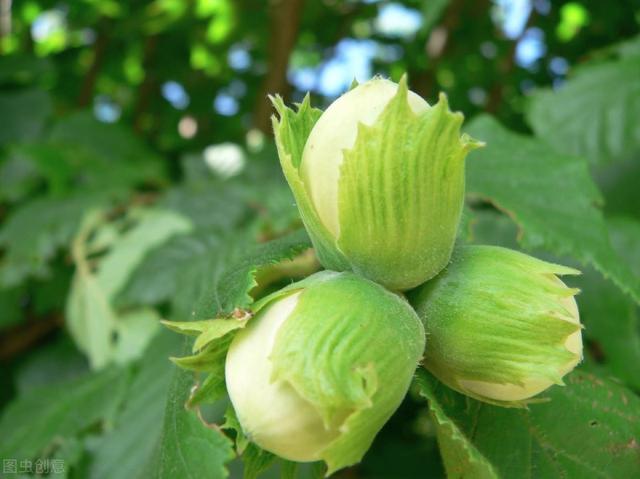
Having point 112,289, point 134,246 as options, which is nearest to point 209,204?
point 134,246

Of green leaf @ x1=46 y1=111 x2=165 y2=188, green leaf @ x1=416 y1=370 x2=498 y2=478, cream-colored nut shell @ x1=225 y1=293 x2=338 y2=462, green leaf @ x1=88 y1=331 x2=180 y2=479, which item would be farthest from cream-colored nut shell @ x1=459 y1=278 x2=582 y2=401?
green leaf @ x1=46 y1=111 x2=165 y2=188

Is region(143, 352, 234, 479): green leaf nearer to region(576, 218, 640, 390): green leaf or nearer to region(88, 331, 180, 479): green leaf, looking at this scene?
region(88, 331, 180, 479): green leaf

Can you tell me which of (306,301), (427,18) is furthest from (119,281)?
(306,301)

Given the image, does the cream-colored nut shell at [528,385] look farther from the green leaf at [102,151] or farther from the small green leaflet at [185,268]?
the green leaf at [102,151]

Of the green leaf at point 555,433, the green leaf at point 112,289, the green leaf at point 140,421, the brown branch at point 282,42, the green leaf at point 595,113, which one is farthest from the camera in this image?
the brown branch at point 282,42

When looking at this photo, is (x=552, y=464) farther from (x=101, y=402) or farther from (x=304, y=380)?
(x=101, y=402)

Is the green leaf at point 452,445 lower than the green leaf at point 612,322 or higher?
higher

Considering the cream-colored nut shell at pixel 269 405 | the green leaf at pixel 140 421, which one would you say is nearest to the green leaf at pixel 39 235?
the green leaf at pixel 140 421
